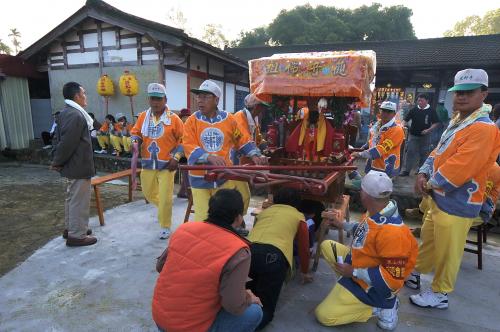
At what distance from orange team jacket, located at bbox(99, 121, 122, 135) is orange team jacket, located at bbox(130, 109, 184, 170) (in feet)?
20.2

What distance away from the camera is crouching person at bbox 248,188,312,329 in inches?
106

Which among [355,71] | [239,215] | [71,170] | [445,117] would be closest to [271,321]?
[239,215]

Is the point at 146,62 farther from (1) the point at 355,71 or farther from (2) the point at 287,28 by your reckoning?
(2) the point at 287,28

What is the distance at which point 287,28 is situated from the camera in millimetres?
28125

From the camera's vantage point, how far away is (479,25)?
124 feet

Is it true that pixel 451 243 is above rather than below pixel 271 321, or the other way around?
above

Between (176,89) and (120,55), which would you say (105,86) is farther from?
(176,89)

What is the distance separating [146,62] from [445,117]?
9563mm

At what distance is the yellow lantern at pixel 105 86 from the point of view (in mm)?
10602

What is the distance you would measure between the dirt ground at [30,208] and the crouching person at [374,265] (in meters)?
3.92

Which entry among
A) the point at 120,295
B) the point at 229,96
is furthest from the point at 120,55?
the point at 120,295

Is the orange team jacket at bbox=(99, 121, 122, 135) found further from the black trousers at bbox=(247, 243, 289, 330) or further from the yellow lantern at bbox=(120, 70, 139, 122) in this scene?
the black trousers at bbox=(247, 243, 289, 330)

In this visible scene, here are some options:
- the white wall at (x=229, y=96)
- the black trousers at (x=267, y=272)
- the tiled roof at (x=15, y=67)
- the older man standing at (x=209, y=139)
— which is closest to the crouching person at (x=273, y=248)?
the black trousers at (x=267, y=272)

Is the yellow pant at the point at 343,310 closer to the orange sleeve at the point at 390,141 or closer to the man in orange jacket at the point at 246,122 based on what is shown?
the man in orange jacket at the point at 246,122
